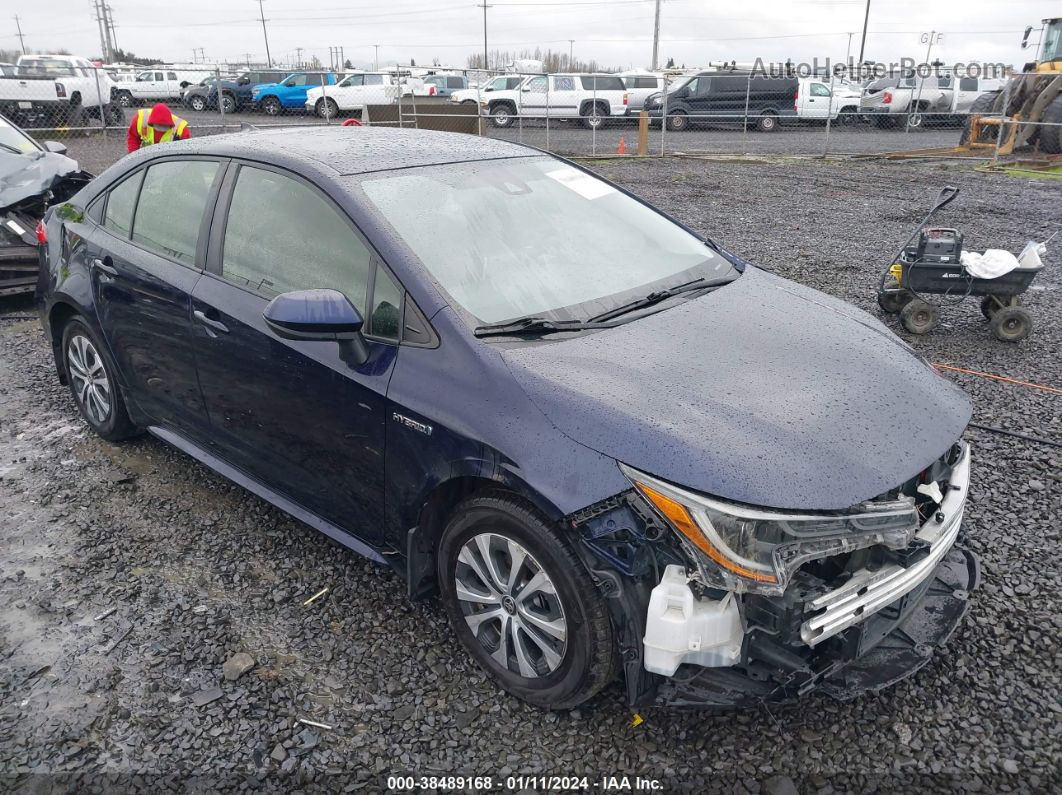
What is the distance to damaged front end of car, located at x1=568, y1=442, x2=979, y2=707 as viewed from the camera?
2148 mm

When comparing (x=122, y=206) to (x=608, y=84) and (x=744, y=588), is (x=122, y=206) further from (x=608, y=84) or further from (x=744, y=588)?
(x=608, y=84)

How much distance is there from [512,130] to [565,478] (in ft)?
82.8

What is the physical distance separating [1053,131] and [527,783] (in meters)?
18.3

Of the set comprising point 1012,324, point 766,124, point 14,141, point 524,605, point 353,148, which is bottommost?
point 766,124

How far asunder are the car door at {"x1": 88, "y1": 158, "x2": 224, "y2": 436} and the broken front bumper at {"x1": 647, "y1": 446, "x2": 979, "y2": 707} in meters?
2.49

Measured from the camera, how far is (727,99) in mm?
25719

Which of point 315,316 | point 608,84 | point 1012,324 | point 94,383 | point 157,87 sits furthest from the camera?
point 157,87

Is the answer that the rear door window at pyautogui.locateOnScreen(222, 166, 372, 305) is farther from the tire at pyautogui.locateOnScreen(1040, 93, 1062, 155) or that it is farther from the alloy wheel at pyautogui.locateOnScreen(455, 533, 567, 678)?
the tire at pyautogui.locateOnScreen(1040, 93, 1062, 155)

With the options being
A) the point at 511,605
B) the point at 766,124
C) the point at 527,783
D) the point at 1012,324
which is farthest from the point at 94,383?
the point at 766,124

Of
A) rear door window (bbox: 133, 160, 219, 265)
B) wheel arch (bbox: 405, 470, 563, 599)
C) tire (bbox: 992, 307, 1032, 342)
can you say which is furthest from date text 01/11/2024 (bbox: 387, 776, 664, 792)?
tire (bbox: 992, 307, 1032, 342)

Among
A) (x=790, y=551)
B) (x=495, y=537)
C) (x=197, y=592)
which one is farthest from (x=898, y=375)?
(x=197, y=592)

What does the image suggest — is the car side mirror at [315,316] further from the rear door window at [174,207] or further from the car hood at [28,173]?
the car hood at [28,173]

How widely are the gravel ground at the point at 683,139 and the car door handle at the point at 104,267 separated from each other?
1283 centimetres

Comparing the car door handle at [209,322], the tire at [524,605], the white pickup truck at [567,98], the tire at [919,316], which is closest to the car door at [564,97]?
the white pickup truck at [567,98]
